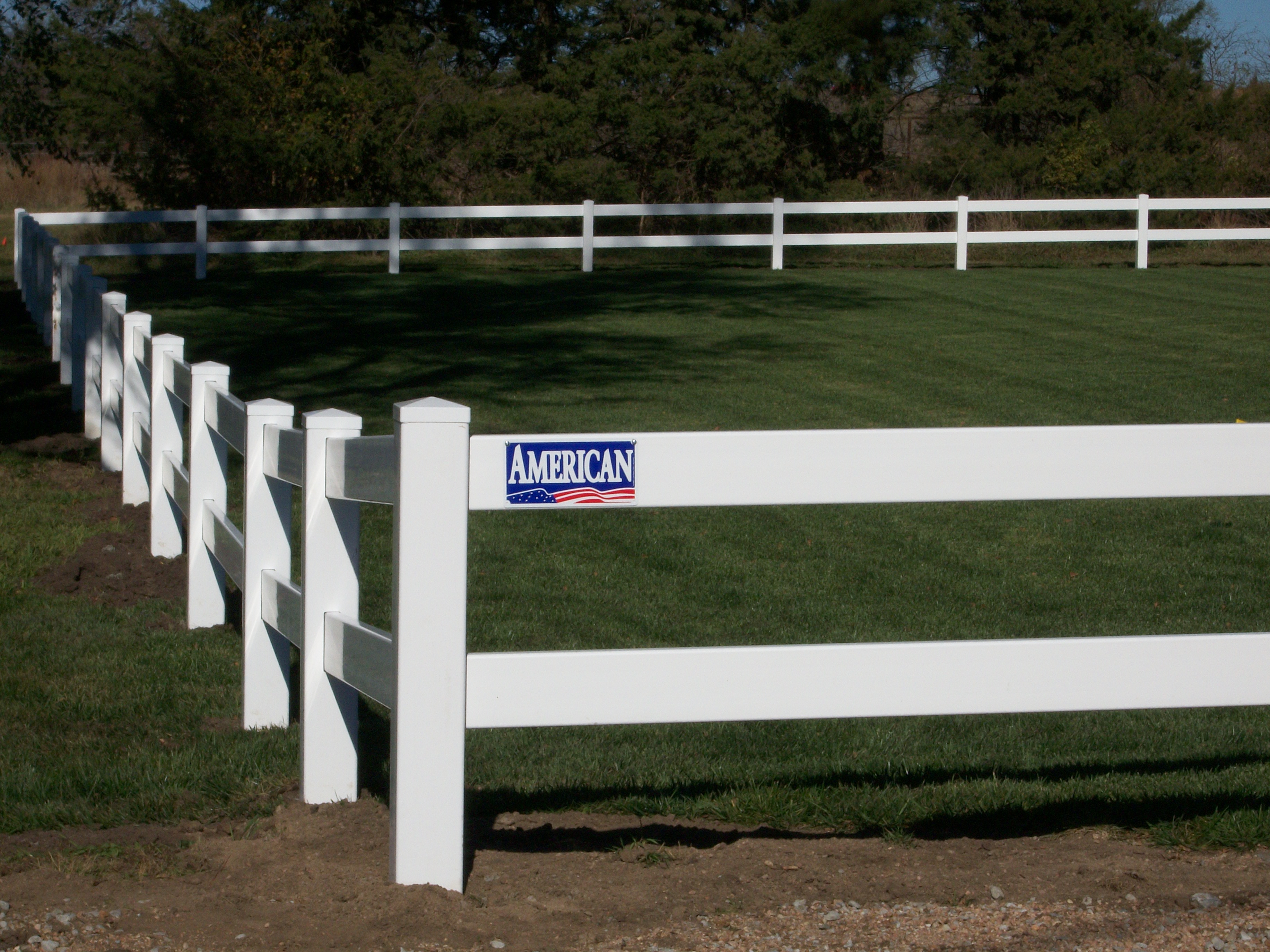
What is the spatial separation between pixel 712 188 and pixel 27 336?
21880mm

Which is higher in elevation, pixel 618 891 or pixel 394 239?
pixel 394 239

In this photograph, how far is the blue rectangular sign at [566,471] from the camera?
3.43 meters

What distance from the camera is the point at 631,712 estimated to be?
3.53 metres

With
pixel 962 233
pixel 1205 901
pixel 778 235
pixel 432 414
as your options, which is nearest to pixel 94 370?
pixel 432 414

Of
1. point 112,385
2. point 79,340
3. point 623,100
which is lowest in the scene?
point 112,385

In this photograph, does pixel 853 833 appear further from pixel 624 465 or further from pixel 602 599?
pixel 602 599

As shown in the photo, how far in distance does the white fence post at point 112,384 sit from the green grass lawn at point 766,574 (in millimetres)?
636

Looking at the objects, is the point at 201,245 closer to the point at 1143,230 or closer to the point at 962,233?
the point at 962,233

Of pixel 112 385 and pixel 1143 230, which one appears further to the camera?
pixel 1143 230

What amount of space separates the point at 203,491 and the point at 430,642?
2.99 meters

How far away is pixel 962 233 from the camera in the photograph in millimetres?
23891

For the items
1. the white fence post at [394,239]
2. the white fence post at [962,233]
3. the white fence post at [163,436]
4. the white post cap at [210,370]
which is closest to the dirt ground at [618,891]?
the white post cap at [210,370]

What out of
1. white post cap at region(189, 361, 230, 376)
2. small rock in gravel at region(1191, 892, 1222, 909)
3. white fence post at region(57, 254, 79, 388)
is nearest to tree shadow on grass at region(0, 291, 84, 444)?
white fence post at region(57, 254, 79, 388)

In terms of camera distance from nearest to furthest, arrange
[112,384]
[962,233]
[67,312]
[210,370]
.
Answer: [210,370], [112,384], [67,312], [962,233]
